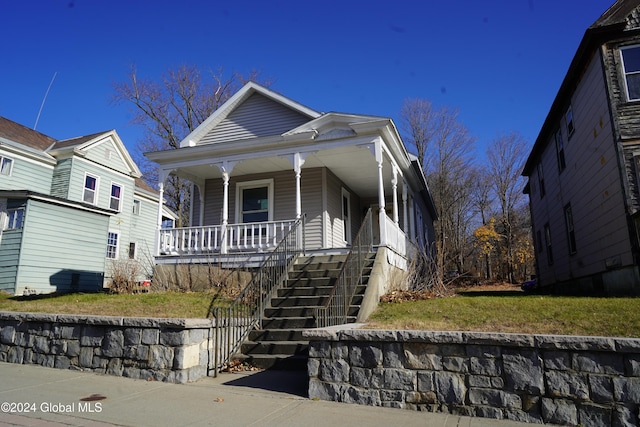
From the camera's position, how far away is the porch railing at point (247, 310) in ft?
21.1

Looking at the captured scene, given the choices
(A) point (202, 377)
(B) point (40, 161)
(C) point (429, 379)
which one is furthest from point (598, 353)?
(B) point (40, 161)

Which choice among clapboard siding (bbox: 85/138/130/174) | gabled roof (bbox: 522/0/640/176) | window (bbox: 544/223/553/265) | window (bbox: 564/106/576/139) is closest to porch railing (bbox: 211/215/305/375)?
gabled roof (bbox: 522/0/640/176)

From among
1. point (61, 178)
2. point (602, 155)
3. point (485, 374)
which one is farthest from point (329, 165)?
point (61, 178)

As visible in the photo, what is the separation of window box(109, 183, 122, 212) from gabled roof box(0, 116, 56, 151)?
343 cm

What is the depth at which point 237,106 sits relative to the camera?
14.3m

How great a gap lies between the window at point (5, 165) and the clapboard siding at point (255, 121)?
30.5 feet

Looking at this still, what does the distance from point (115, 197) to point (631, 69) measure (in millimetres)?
21373

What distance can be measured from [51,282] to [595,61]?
1938 centimetres

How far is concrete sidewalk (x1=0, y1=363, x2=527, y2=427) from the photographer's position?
4.12 metres

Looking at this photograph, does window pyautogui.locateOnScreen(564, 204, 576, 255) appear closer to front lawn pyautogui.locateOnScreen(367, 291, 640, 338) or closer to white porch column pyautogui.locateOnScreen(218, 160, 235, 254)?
front lawn pyautogui.locateOnScreen(367, 291, 640, 338)

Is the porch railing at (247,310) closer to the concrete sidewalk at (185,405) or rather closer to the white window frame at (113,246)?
the concrete sidewalk at (185,405)

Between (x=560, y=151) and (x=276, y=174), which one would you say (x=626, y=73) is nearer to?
(x=560, y=151)

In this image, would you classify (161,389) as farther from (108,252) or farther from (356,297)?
(108,252)

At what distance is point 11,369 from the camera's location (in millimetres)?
6523
